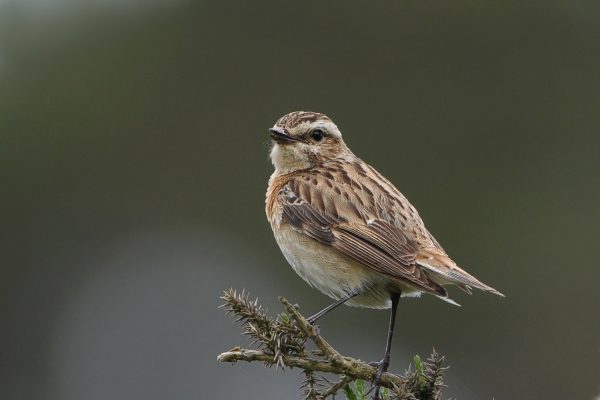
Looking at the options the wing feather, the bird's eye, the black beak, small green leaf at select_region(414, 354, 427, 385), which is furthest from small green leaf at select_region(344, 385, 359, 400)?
the bird's eye

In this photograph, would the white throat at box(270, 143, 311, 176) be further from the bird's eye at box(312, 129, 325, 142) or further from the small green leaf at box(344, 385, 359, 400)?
the small green leaf at box(344, 385, 359, 400)

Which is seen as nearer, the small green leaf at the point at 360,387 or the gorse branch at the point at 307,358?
the gorse branch at the point at 307,358

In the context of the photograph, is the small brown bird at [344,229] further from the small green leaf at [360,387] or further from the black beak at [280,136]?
the small green leaf at [360,387]

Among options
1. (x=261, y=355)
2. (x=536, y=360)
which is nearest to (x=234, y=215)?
(x=536, y=360)

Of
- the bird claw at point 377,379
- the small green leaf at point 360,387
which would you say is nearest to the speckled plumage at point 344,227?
the bird claw at point 377,379

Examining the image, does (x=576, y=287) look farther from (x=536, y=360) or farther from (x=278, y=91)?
(x=278, y=91)

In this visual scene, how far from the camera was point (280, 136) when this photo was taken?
27.5ft

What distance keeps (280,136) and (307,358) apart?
2754 millimetres

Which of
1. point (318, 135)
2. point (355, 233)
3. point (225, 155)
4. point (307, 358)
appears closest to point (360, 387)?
point (307, 358)

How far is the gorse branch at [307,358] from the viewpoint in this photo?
225 inches

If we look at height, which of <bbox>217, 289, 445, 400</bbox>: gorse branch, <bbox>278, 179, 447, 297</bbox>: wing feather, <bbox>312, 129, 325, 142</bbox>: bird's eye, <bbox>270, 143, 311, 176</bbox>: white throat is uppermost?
<bbox>312, 129, 325, 142</bbox>: bird's eye

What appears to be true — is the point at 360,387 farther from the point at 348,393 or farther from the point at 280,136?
the point at 280,136

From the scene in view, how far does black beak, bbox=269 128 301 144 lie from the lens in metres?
8.33

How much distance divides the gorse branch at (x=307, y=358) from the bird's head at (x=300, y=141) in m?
2.71
